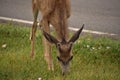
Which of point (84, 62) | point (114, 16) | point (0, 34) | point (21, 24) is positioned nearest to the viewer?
point (84, 62)

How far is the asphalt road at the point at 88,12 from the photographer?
1101 centimetres

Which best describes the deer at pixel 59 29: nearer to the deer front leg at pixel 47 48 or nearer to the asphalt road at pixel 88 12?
the deer front leg at pixel 47 48

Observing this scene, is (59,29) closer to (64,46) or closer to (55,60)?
(64,46)

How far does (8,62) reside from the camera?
7699 millimetres

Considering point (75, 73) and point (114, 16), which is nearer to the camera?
point (75, 73)

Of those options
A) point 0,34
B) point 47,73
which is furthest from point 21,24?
point 47,73

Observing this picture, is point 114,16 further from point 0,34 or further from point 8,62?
point 8,62

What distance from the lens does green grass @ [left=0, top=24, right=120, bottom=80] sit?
704cm

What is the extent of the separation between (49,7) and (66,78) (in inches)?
53.6

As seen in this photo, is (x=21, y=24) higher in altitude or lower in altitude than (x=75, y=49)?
lower

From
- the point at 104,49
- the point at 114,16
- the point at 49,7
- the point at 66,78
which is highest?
the point at 49,7

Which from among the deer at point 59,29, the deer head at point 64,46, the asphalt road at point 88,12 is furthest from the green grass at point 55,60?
the asphalt road at point 88,12

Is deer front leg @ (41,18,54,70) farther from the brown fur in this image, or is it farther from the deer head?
the deer head

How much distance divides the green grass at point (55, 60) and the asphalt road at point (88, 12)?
145 cm
